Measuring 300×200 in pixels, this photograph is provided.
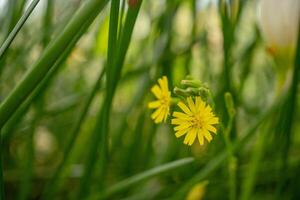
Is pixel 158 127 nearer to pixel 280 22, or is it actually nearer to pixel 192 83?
pixel 280 22

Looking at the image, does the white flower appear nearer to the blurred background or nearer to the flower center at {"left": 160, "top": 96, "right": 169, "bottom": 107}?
the blurred background

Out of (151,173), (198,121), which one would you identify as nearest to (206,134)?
(198,121)

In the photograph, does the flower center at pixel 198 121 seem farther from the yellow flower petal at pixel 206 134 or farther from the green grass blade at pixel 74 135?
the green grass blade at pixel 74 135

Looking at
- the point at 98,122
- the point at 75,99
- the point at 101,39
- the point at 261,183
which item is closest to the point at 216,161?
the point at 98,122

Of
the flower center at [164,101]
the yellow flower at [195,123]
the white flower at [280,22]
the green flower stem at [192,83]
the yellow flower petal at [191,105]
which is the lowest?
the yellow flower at [195,123]

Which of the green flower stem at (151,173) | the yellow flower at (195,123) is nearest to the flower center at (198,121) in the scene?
the yellow flower at (195,123)
